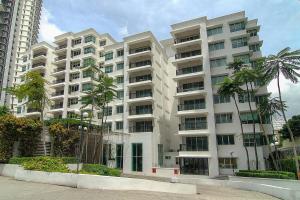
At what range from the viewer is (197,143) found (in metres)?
41.0

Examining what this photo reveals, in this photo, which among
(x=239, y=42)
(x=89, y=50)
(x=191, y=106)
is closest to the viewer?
(x=191, y=106)

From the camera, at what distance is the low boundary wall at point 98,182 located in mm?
18312

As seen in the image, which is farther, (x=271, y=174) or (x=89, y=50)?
(x=89, y=50)

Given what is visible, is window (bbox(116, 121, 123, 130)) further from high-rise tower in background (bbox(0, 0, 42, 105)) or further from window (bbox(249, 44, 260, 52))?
high-rise tower in background (bbox(0, 0, 42, 105))

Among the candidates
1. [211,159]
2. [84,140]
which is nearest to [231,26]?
Result: [211,159]

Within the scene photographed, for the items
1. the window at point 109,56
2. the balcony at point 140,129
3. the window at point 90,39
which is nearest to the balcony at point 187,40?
the window at point 109,56

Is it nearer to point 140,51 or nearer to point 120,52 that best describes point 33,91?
point 140,51

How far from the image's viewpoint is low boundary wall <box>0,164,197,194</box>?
1831 centimetres

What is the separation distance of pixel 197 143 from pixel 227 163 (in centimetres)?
548

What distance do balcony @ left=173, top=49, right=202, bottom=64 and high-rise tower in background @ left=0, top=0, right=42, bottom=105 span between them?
67.0 meters

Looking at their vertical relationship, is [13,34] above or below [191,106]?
above

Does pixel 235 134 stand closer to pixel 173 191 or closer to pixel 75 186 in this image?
pixel 173 191

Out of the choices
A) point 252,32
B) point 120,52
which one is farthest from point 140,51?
point 252,32

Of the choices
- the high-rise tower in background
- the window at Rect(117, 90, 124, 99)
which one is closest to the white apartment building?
the window at Rect(117, 90, 124, 99)
